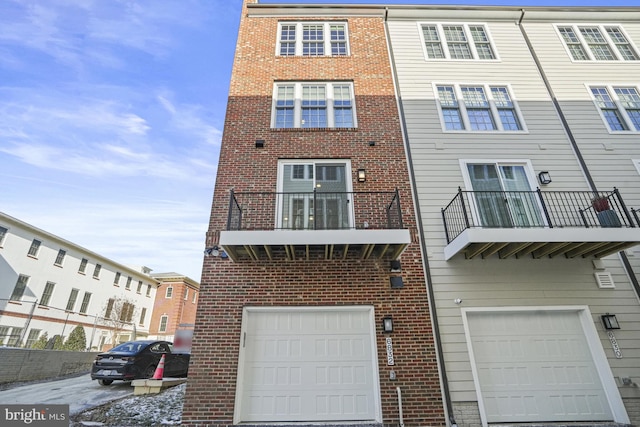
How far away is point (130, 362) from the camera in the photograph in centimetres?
781

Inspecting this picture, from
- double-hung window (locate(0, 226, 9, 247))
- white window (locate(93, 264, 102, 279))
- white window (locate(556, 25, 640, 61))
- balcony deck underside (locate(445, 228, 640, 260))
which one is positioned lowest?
balcony deck underside (locate(445, 228, 640, 260))

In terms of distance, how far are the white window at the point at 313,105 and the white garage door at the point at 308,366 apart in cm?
502

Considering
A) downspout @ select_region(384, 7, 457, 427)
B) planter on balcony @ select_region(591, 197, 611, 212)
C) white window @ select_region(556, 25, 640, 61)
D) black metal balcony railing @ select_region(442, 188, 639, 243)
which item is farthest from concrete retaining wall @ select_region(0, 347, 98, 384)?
white window @ select_region(556, 25, 640, 61)

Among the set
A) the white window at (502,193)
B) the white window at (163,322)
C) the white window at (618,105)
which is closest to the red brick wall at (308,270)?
the white window at (502,193)

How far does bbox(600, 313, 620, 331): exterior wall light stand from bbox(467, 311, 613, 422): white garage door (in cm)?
41

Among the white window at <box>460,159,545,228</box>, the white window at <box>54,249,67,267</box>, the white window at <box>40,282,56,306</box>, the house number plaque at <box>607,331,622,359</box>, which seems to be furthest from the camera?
the white window at <box>54,249,67,267</box>

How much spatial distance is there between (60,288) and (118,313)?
494 cm

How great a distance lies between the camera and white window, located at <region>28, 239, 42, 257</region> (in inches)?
672

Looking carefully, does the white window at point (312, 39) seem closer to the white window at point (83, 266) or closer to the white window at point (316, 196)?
the white window at point (316, 196)

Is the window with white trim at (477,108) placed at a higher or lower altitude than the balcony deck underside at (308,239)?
higher

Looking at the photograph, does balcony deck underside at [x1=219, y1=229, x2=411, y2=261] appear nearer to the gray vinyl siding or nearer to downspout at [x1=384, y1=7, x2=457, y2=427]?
downspout at [x1=384, y1=7, x2=457, y2=427]

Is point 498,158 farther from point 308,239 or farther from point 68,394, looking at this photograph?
point 68,394

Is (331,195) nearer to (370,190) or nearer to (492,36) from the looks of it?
(370,190)

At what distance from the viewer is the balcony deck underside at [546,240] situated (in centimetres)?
543
